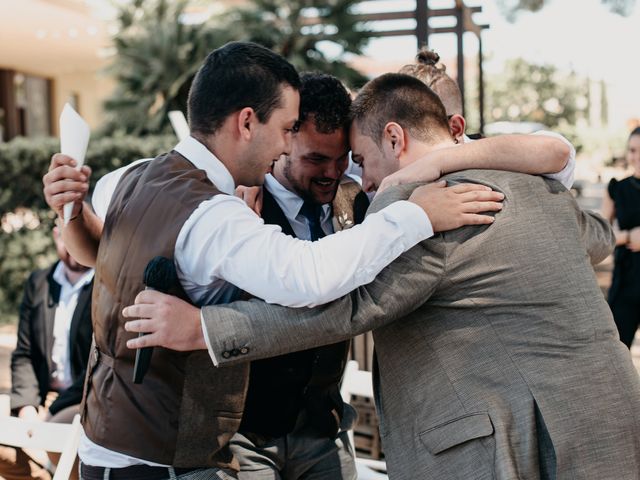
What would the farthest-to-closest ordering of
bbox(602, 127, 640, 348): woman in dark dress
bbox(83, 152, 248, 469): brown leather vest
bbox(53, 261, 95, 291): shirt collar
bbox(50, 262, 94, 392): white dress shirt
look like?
bbox(602, 127, 640, 348): woman in dark dress < bbox(53, 261, 95, 291): shirt collar < bbox(50, 262, 94, 392): white dress shirt < bbox(83, 152, 248, 469): brown leather vest

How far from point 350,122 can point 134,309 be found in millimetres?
851

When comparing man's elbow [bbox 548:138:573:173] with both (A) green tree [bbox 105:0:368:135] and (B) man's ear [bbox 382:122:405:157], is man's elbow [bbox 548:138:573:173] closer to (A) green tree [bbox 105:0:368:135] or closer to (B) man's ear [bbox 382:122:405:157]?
(B) man's ear [bbox 382:122:405:157]

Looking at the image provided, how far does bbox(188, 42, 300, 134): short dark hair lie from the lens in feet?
6.79

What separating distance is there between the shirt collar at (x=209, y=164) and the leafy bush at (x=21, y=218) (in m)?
8.25

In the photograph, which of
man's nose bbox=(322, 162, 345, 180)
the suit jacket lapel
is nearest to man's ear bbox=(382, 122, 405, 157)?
man's nose bbox=(322, 162, 345, 180)

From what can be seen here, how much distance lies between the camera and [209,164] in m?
2.08

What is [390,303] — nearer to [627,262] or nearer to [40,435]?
[40,435]

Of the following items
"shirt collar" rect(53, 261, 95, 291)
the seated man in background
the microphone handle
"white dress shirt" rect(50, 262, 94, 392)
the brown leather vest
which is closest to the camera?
the microphone handle

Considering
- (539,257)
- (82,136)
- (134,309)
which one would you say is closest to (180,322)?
(134,309)

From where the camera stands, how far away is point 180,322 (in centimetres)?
181

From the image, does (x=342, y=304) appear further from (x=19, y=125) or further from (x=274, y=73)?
(x=19, y=125)

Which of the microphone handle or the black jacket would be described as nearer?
the microphone handle

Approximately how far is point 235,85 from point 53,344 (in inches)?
122

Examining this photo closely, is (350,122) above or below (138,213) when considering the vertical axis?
above
